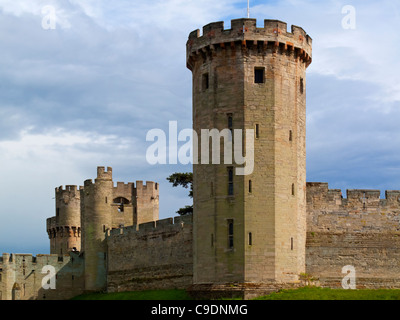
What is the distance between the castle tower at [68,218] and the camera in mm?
86375

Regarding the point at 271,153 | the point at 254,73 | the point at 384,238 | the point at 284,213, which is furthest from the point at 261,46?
the point at 384,238

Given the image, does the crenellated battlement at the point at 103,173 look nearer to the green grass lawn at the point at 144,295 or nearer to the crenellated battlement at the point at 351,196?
the green grass lawn at the point at 144,295

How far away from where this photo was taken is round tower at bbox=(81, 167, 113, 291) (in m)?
70.4

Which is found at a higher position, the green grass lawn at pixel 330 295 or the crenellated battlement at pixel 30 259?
the crenellated battlement at pixel 30 259

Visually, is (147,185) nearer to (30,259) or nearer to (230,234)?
(30,259)

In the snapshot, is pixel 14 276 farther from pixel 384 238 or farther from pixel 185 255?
pixel 384 238

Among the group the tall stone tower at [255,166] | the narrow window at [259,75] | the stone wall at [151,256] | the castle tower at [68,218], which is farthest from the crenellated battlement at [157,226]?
the castle tower at [68,218]

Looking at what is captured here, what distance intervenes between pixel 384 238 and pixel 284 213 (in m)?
6.81

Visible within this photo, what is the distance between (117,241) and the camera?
6750 cm

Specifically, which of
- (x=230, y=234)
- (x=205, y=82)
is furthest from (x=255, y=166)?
(x=205, y=82)

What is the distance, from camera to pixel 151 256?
205 feet

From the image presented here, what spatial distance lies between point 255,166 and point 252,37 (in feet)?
22.5

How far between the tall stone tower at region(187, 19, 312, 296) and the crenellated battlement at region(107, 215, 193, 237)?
8.90 m

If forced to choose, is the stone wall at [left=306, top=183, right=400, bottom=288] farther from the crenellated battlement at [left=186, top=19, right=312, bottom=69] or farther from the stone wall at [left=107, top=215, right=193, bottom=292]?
the stone wall at [left=107, top=215, right=193, bottom=292]
